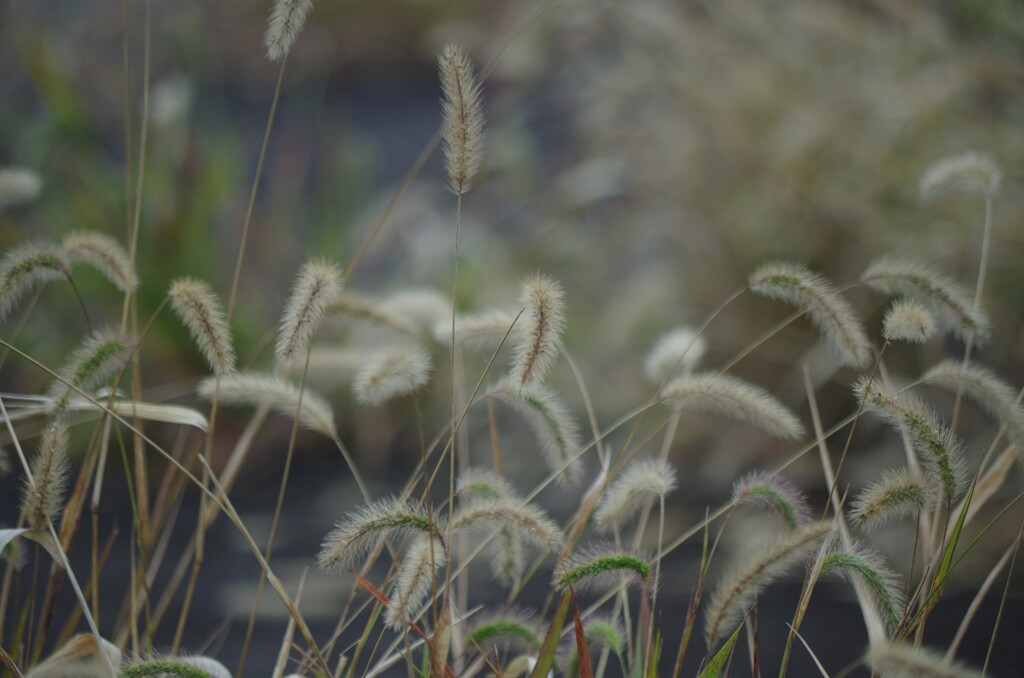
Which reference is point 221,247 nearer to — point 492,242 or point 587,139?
point 492,242

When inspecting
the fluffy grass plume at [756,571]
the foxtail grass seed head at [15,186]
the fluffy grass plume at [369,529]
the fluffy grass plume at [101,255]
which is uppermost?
the foxtail grass seed head at [15,186]

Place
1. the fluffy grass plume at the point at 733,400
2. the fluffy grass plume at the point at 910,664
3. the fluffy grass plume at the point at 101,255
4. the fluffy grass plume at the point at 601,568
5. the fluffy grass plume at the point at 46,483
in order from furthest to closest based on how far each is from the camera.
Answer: the fluffy grass plume at the point at 101,255 < the fluffy grass plume at the point at 733,400 < the fluffy grass plume at the point at 46,483 < the fluffy grass plume at the point at 601,568 < the fluffy grass plume at the point at 910,664

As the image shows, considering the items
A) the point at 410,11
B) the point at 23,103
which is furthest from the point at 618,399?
the point at 410,11

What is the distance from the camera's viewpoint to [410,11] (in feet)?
31.1

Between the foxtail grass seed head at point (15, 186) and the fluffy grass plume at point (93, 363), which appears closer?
the fluffy grass plume at point (93, 363)

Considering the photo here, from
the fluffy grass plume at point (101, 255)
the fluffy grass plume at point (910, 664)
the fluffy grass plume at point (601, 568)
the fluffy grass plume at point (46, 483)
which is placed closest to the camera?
the fluffy grass plume at point (910, 664)

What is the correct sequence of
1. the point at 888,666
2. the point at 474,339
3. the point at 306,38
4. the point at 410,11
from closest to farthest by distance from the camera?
1. the point at 888,666
2. the point at 474,339
3. the point at 306,38
4. the point at 410,11

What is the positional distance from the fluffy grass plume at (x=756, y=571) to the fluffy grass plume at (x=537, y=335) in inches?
14.4

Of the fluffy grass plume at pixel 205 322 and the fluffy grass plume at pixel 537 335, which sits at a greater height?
the fluffy grass plume at pixel 205 322

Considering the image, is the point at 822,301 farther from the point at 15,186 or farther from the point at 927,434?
the point at 15,186

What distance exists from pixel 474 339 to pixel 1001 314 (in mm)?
1891

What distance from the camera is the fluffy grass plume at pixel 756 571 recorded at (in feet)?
3.93

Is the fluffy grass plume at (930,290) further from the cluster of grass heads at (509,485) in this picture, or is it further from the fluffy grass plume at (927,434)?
the fluffy grass plume at (927,434)

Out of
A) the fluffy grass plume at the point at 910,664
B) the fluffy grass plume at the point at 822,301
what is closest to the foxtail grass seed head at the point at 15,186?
the fluffy grass plume at the point at 822,301
